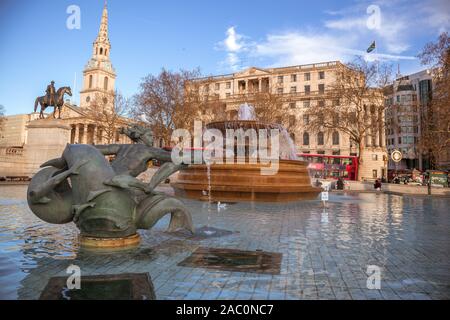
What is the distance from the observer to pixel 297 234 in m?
6.63

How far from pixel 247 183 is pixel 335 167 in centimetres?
2755

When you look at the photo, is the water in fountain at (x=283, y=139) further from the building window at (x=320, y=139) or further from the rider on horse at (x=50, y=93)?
the building window at (x=320, y=139)

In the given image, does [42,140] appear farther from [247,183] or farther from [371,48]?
[371,48]

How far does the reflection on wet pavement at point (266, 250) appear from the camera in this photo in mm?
3293

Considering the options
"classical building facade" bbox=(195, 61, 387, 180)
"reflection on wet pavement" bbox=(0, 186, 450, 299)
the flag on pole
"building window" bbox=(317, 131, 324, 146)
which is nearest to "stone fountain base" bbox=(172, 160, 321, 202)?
"reflection on wet pavement" bbox=(0, 186, 450, 299)

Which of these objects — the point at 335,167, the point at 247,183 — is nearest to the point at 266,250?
the point at 247,183

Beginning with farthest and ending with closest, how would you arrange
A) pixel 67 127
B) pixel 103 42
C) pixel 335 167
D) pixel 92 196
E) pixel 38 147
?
pixel 103 42 → pixel 335 167 → pixel 67 127 → pixel 38 147 → pixel 92 196

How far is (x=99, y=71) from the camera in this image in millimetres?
97750

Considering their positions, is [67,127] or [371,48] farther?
[371,48]

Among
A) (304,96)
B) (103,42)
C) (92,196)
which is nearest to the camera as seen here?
(92,196)

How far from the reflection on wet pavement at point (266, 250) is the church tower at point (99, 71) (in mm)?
97552

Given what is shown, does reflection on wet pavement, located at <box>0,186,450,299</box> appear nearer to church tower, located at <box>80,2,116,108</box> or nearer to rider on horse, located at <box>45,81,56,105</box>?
rider on horse, located at <box>45,81,56,105</box>

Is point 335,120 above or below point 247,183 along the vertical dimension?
above
